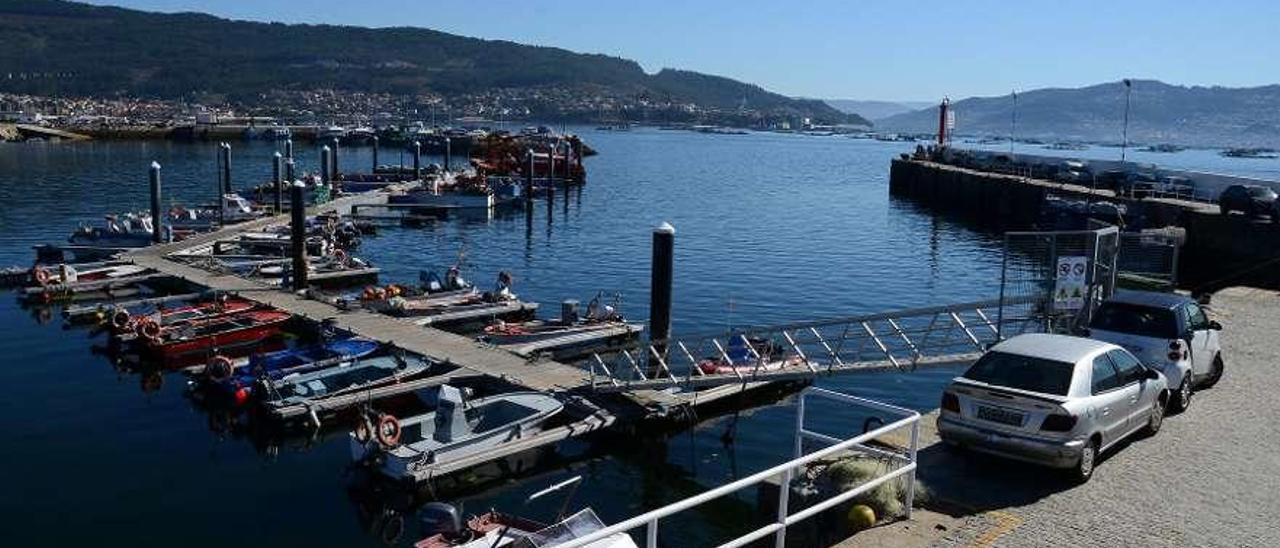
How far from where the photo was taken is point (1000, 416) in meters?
12.2

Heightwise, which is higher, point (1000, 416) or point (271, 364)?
point (1000, 416)

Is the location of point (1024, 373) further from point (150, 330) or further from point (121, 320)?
point (121, 320)

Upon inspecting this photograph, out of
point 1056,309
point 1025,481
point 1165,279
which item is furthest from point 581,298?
point 1025,481

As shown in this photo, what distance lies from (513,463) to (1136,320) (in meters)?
10.4

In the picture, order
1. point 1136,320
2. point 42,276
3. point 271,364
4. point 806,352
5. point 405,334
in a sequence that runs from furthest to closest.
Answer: point 42,276 < point 806,352 < point 405,334 < point 271,364 < point 1136,320

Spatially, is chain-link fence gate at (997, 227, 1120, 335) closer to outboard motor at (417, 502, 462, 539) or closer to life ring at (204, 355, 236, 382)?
outboard motor at (417, 502, 462, 539)

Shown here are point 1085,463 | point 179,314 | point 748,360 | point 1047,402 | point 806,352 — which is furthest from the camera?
point 179,314

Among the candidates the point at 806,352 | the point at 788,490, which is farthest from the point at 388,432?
the point at 806,352

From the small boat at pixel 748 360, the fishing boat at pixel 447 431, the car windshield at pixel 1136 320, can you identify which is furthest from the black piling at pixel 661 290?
the car windshield at pixel 1136 320

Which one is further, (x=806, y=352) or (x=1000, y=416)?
(x=806, y=352)

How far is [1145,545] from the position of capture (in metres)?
10.5

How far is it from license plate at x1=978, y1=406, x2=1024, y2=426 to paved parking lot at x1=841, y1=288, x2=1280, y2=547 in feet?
2.41

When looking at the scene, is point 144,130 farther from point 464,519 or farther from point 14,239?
point 464,519

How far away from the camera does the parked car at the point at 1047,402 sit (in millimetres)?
11906
